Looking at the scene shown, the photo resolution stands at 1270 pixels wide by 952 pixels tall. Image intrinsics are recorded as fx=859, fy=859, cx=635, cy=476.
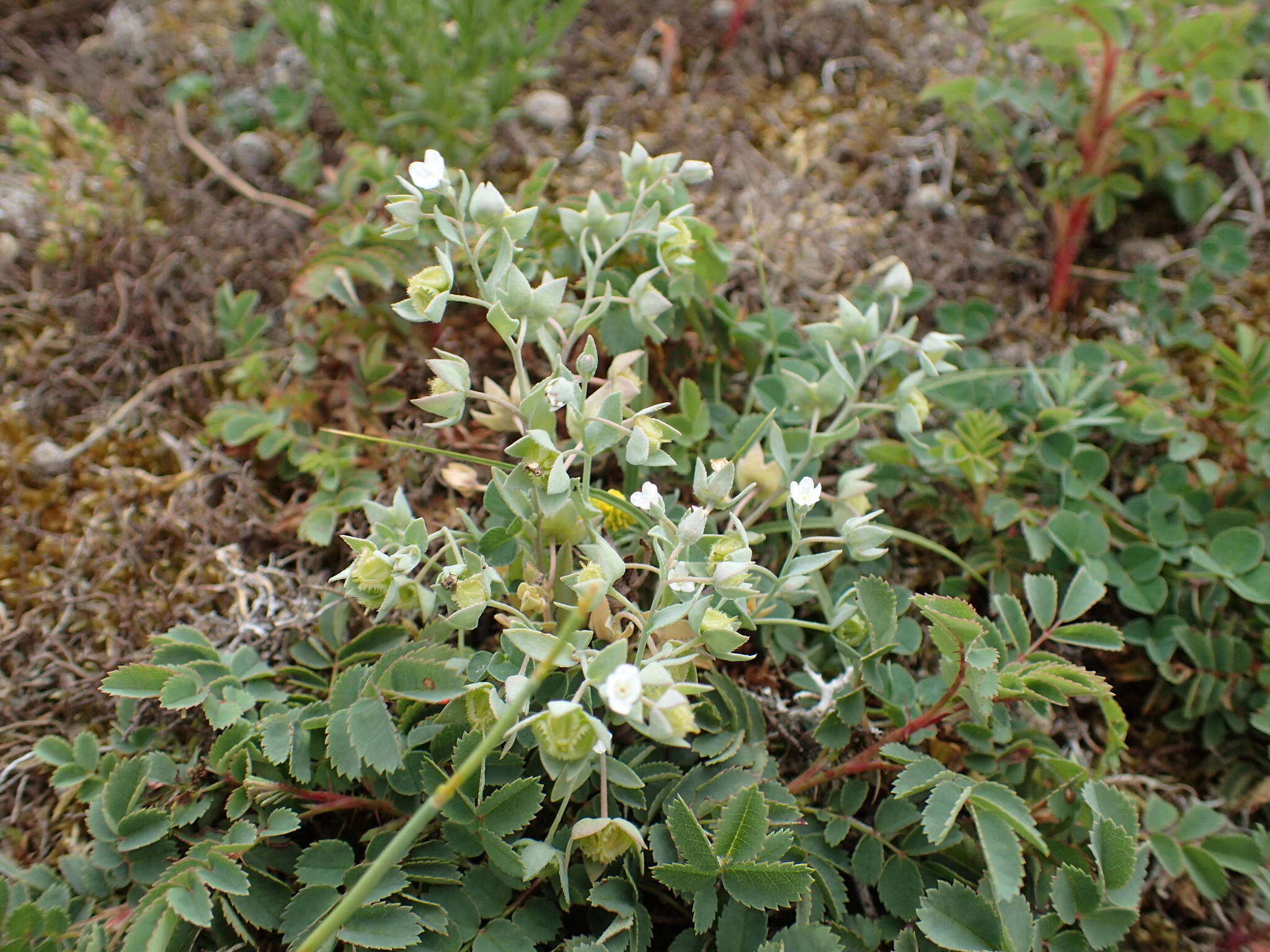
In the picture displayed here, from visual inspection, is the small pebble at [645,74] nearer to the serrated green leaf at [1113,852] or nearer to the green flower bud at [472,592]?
the green flower bud at [472,592]

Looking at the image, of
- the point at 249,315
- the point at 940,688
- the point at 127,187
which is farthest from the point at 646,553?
the point at 127,187

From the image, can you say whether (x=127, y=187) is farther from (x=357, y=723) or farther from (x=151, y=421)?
(x=357, y=723)

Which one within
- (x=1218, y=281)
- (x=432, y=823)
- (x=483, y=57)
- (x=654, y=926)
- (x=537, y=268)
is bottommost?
(x=654, y=926)

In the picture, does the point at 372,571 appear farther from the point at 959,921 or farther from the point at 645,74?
the point at 645,74

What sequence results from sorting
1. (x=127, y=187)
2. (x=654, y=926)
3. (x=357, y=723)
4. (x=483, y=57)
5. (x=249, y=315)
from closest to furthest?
(x=357, y=723) < (x=654, y=926) < (x=249, y=315) < (x=483, y=57) < (x=127, y=187)

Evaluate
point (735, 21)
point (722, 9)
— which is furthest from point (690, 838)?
point (722, 9)

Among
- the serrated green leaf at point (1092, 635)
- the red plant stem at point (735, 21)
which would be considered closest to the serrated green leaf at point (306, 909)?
the serrated green leaf at point (1092, 635)

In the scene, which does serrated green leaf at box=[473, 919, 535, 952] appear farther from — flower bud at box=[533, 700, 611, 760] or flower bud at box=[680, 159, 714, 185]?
flower bud at box=[680, 159, 714, 185]

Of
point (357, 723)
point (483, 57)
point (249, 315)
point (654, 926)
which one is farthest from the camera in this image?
point (483, 57)
